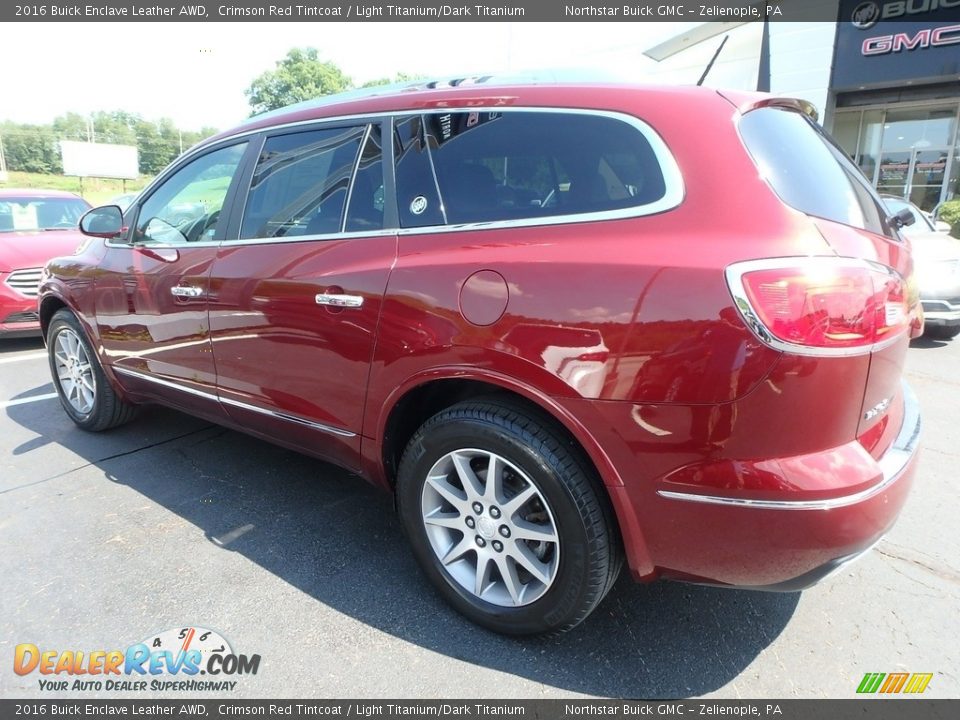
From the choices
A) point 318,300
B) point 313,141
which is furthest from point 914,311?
point 313,141

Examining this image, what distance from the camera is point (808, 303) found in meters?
1.61

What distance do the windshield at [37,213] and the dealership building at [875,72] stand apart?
41.7 feet

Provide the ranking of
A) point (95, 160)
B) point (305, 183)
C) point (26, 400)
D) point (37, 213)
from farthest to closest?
point (95, 160), point (37, 213), point (26, 400), point (305, 183)

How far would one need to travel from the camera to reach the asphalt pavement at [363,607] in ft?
6.83

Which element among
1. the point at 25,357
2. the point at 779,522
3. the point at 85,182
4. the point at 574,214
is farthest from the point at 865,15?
the point at 85,182

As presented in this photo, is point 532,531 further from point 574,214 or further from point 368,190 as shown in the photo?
point 368,190

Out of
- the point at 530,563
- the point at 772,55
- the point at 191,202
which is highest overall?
the point at 772,55

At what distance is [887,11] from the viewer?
14727mm

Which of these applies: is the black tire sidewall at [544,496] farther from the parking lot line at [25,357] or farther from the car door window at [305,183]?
the parking lot line at [25,357]

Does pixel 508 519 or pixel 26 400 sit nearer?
pixel 508 519

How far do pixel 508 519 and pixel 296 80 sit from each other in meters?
70.7

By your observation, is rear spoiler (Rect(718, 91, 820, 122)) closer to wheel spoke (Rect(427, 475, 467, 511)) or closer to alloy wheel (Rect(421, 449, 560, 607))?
alloy wheel (Rect(421, 449, 560, 607))

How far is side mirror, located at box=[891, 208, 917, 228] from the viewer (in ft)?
7.95

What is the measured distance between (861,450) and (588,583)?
89 cm
